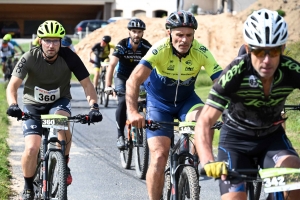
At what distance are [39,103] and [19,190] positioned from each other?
161cm

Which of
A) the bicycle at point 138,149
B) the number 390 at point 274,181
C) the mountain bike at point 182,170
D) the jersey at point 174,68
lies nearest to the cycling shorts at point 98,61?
the bicycle at point 138,149

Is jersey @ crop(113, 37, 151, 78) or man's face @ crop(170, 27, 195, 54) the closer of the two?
man's face @ crop(170, 27, 195, 54)

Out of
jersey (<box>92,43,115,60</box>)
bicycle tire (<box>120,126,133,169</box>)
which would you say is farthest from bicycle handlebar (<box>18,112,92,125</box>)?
jersey (<box>92,43,115,60</box>)

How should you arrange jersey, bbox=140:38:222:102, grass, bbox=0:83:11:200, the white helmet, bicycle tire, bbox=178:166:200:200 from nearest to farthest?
the white helmet
bicycle tire, bbox=178:166:200:200
jersey, bbox=140:38:222:102
grass, bbox=0:83:11:200

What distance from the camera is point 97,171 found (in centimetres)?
1111

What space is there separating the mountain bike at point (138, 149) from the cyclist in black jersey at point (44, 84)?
2.21 metres

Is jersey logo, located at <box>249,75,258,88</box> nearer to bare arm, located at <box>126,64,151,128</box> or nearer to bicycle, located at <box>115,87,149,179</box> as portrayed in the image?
bare arm, located at <box>126,64,151,128</box>

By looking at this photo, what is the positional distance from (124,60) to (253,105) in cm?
676

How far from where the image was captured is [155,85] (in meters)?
8.20

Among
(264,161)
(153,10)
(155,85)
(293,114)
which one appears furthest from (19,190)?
(153,10)

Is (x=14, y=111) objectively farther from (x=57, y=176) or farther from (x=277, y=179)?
(x=277, y=179)

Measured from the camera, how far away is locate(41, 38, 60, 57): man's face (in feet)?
26.4

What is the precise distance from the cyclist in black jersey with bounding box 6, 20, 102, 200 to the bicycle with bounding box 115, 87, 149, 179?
2.21 metres

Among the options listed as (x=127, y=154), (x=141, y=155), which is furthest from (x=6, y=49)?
(x=141, y=155)
